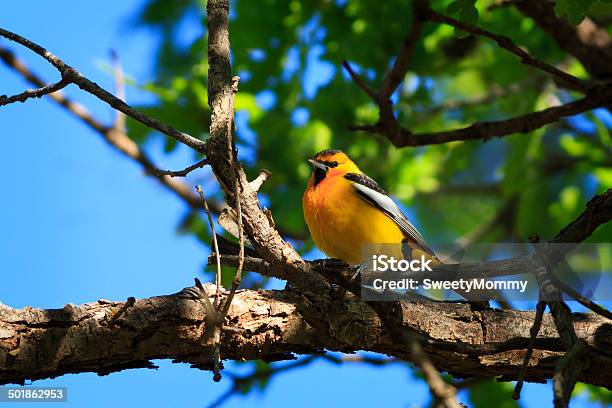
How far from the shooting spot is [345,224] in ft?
20.3

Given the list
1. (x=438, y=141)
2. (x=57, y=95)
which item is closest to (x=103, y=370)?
(x=438, y=141)

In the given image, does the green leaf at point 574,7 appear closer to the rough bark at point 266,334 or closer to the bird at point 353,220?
the rough bark at point 266,334

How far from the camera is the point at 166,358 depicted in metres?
4.39

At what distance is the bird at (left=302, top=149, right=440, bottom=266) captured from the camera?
20.3 ft

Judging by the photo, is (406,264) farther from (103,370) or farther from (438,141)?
(103,370)

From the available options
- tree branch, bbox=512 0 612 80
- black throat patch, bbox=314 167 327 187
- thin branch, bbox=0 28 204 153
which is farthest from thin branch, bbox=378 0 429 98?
thin branch, bbox=0 28 204 153

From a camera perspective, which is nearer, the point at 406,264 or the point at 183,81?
the point at 406,264

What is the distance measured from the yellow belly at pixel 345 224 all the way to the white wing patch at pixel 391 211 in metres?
0.04

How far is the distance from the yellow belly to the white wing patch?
1.7 inches

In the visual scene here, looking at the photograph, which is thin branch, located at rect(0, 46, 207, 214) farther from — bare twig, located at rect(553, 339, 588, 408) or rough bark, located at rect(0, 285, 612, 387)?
bare twig, located at rect(553, 339, 588, 408)

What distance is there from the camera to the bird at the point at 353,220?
619 centimetres

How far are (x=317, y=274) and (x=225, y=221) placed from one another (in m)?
0.60

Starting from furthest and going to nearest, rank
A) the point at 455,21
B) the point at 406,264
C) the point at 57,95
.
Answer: the point at 57,95, the point at 406,264, the point at 455,21

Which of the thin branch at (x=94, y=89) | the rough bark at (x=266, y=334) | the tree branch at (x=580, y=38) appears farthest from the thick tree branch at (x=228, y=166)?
the tree branch at (x=580, y=38)
